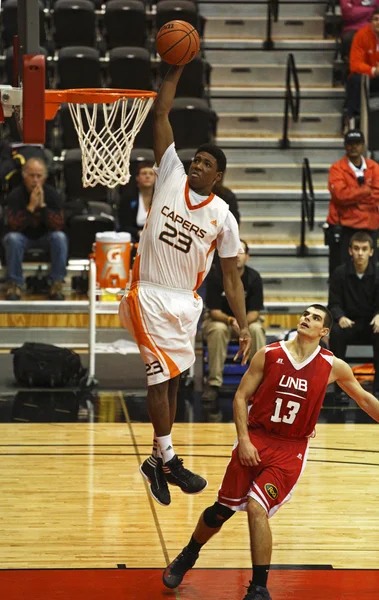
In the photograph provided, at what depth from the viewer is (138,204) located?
38.1 ft

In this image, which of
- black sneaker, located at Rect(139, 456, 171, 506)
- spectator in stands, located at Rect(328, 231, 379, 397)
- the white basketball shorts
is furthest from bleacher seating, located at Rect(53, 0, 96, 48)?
black sneaker, located at Rect(139, 456, 171, 506)

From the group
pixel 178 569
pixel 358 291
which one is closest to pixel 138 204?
pixel 358 291

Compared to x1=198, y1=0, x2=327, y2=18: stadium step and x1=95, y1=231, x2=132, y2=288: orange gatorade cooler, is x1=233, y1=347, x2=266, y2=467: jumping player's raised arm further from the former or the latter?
x1=198, y1=0, x2=327, y2=18: stadium step

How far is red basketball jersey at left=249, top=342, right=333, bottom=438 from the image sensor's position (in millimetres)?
5719

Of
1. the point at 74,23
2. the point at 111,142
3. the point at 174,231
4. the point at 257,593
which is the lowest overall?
the point at 257,593

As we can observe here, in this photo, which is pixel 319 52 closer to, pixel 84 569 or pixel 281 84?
pixel 281 84

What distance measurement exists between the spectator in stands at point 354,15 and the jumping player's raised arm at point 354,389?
29.9ft

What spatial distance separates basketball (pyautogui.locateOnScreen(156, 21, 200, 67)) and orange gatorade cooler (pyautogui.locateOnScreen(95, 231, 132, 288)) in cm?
473

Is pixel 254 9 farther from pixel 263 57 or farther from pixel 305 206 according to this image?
pixel 305 206

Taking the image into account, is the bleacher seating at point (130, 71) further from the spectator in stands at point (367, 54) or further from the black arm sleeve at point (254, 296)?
the black arm sleeve at point (254, 296)

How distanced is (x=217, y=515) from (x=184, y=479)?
663 mm

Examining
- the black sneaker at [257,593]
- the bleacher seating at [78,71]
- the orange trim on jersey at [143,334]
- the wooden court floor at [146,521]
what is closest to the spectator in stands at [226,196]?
the wooden court floor at [146,521]

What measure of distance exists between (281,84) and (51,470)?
8.15 metres

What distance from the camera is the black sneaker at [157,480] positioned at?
638 centimetres
